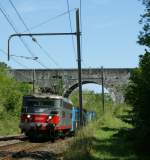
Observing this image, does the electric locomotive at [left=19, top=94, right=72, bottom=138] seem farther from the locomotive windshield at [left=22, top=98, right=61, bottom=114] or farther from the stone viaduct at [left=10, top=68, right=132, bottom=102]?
the stone viaduct at [left=10, top=68, right=132, bottom=102]

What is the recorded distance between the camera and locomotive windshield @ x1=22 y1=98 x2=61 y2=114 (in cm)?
3281

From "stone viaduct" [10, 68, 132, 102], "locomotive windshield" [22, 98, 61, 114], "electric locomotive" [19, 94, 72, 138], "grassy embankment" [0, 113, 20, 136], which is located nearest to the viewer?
"electric locomotive" [19, 94, 72, 138]

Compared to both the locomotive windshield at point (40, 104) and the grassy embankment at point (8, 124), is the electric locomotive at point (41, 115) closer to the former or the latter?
the locomotive windshield at point (40, 104)

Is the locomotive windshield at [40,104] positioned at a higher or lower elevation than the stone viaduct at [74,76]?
lower

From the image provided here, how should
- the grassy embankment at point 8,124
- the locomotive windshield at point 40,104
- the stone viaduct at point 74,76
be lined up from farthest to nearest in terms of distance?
1. the stone viaduct at point 74,76
2. the grassy embankment at point 8,124
3. the locomotive windshield at point 40,104

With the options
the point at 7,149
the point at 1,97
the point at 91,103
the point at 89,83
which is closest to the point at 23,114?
the point at 7,149

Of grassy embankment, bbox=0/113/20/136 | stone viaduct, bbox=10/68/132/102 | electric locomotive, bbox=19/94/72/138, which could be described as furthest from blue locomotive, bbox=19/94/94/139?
stone viaduct, bbox=10/68/132/102

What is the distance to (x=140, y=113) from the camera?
21.7 m

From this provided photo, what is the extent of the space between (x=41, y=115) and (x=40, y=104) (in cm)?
76

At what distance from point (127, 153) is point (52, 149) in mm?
4857

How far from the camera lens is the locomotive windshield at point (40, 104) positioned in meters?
32.8

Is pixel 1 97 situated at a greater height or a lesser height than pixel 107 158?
greater

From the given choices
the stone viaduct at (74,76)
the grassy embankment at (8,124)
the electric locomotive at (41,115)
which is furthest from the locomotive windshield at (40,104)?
the stone viaduct at (74,76)

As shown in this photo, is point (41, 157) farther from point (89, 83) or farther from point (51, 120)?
point (89, 83)
